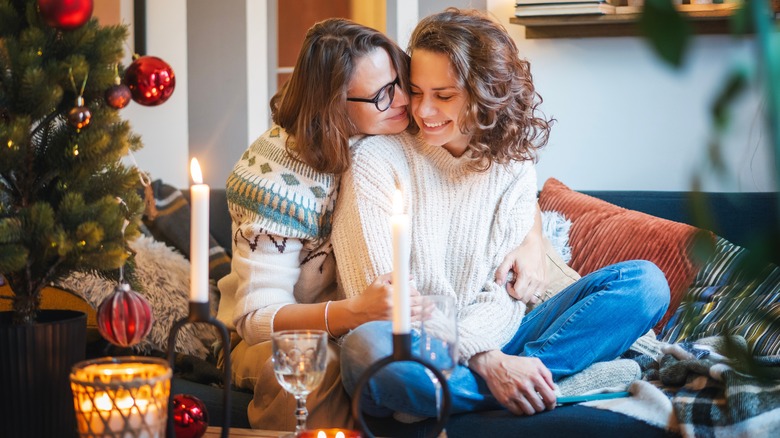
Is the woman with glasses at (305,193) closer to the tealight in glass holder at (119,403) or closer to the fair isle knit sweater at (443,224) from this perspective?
the fair isle knit sweater at (443,224)

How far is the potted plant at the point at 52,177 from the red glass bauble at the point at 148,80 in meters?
0.02

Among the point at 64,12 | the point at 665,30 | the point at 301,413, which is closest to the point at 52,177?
the point at 64,12

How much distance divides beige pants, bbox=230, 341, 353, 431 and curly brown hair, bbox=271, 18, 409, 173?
0.40 metres

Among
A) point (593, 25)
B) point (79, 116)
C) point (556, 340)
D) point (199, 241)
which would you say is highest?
point (593, 25)

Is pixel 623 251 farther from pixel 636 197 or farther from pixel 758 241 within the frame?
pixel 758 241

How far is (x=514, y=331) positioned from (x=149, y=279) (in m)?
0.96

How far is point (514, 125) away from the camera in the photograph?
1934mm

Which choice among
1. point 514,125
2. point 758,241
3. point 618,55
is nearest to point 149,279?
point 514,125

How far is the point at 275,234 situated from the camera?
71.2 inches

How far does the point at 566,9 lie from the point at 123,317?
179 centimetres

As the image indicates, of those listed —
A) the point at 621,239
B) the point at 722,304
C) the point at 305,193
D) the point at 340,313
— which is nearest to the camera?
the point at 722,304

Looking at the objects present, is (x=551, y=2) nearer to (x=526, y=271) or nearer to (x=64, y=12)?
(x=526, y=271)

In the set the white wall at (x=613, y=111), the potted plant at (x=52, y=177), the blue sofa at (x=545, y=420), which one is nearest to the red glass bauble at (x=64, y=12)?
the potted plant at (x=52, y=177)

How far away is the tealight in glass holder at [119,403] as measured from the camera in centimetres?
102
